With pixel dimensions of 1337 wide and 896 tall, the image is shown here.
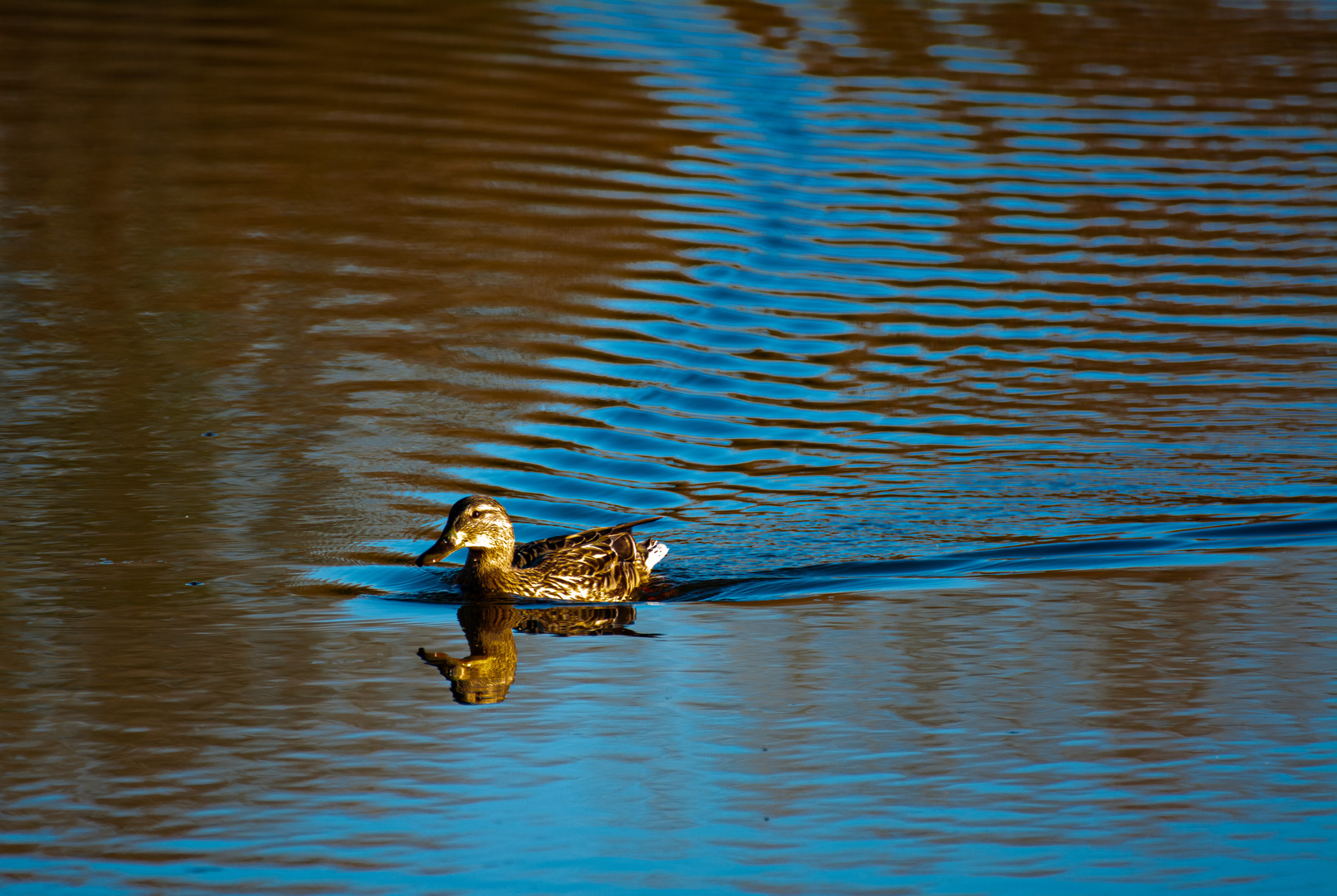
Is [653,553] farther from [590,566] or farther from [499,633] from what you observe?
[499,633]

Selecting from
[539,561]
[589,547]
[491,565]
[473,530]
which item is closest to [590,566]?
[589,547]

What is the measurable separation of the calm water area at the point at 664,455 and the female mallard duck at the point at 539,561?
6.7 inches

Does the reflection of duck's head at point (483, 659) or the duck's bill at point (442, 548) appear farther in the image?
the duck's bill at point (442, 548)

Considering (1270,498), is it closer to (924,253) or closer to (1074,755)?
(1074,755)

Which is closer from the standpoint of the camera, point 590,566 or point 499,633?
point 499,633

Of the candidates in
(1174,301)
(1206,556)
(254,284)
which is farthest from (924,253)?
(1206,556)

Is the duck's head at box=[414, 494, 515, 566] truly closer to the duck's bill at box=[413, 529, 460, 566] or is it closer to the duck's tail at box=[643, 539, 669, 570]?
the duck's bill at box=[413, 529, 460, 566]

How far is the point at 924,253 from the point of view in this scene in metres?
15.8

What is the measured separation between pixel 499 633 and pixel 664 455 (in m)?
2.90

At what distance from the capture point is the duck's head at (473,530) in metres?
8.99

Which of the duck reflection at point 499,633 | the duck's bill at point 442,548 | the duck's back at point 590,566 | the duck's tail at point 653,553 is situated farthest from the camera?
the duck's tail at point 653,553

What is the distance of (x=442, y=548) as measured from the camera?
899 cm

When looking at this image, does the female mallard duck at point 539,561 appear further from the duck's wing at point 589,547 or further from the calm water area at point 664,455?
the calm water area at point 664,455

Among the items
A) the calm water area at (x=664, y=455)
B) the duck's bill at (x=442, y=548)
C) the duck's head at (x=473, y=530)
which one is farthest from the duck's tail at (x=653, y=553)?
the duck's bill at (x=442, y=548)
